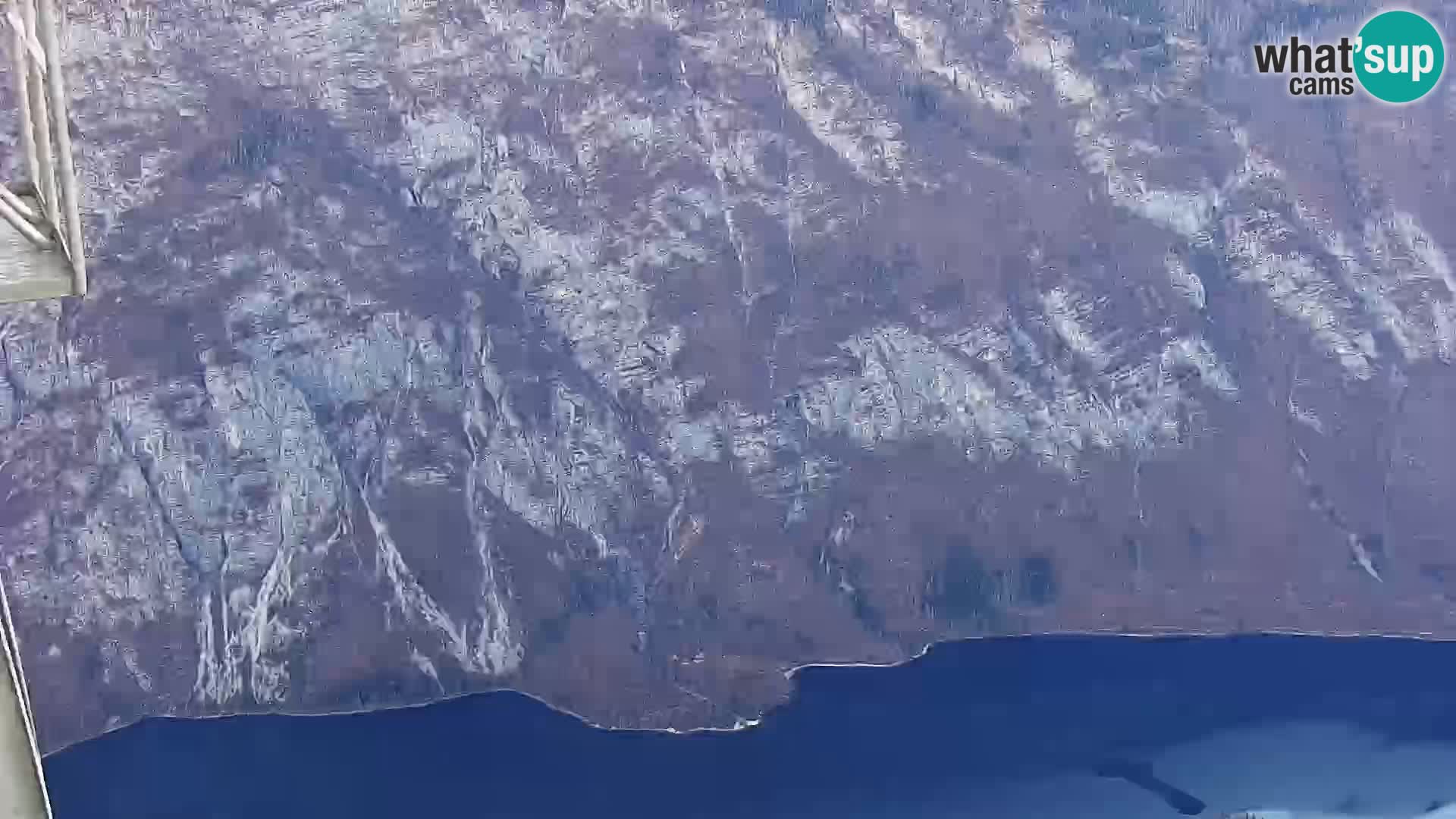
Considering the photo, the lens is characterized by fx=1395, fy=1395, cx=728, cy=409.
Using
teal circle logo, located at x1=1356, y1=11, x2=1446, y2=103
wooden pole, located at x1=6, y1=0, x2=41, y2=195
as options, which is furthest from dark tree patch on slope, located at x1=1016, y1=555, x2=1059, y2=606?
wooden pole, located at x1=6, y1=0, x2=41, y2=195

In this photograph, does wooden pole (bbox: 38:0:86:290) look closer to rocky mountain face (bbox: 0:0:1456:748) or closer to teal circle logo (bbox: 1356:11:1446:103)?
rocky mountain face (bbox: 0:0:1456:748)

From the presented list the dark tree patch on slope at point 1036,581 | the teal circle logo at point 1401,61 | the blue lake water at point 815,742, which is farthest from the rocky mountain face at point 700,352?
the blue lake water at point 815,742

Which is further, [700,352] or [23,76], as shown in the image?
[700,352]

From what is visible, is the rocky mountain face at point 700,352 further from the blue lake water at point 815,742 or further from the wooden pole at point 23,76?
the wooden pole at point 23,76

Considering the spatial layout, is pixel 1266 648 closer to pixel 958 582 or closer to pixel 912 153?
pixel 958 582

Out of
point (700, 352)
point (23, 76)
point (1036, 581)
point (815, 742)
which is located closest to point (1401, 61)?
point (1036, 581)

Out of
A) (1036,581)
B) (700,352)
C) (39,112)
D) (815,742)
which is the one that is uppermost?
(700,352)

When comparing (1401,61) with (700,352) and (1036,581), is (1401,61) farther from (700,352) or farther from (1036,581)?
(700,352)
